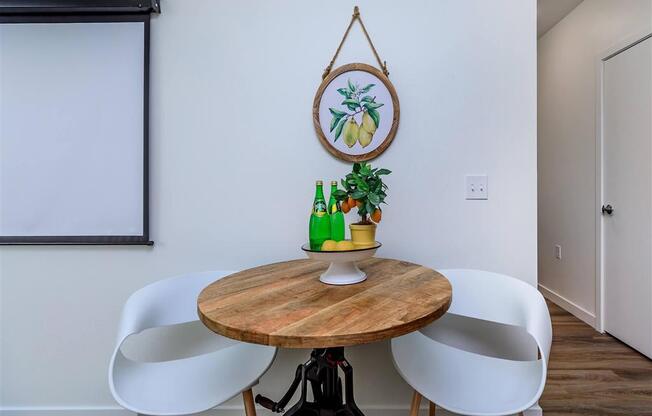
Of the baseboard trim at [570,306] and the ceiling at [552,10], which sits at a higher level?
the ceiling at [552,10]

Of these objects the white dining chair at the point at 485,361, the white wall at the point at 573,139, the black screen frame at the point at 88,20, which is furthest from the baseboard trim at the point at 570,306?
the black screen frame at the point at 88,20

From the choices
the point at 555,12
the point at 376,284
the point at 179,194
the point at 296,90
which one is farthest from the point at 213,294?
the point at 555,12

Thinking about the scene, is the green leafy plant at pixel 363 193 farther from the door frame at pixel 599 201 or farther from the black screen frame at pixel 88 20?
the door frame at pixel 599 201

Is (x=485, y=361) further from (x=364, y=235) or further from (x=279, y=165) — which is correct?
(x=279, y=165)

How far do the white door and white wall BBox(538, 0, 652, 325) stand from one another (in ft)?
0.38

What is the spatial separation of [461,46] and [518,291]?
3.75ft

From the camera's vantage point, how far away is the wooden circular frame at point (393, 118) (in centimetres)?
153

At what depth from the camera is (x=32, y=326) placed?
161 centimetres

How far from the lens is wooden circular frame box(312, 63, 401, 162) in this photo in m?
1.53

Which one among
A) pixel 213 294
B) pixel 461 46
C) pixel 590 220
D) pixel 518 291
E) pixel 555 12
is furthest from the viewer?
pixel 555 12

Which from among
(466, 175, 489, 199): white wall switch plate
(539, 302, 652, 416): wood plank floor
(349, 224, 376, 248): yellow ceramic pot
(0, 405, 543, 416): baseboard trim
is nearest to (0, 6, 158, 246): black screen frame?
(0, 405, 543, 416): baseboard trim

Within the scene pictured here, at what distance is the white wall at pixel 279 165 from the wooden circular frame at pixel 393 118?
43mm

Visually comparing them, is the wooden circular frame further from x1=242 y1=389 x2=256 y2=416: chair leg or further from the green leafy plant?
x1=242 y1=389 x2=256 y2=416: chair leg

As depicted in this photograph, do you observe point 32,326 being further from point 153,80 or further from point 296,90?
point 296,90
